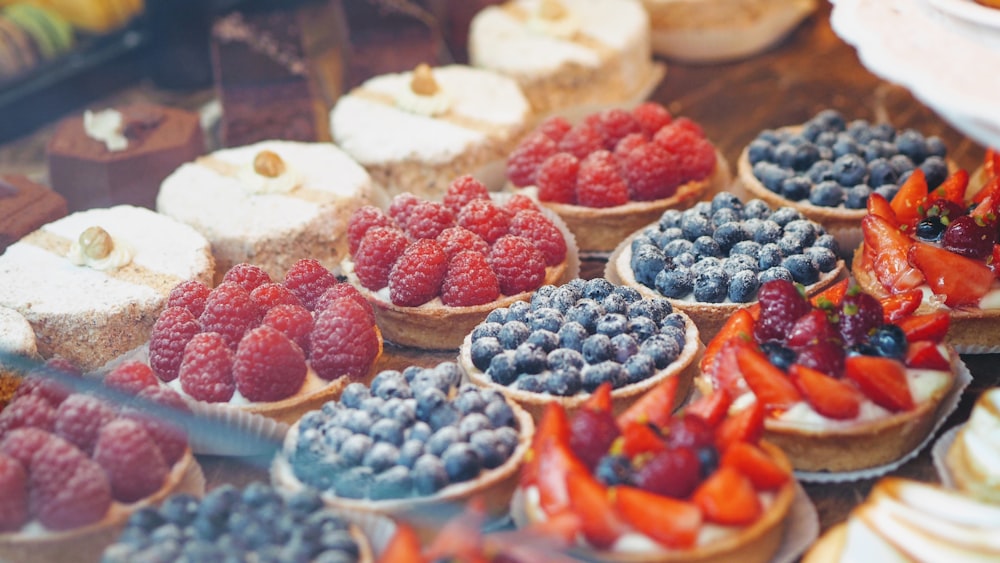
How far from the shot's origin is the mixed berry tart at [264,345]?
2277 millimetres

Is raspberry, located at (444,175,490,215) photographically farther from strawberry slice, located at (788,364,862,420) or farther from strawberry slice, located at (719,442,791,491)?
strawberry slice, located at (719,442,791,491)

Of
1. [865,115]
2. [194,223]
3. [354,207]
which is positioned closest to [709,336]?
[354,207]

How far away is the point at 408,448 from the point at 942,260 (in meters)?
1.39

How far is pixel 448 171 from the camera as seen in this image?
340 centimetres

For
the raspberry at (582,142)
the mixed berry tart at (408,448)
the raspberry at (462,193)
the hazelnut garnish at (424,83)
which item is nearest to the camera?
the mixed berry tart at (408,448)

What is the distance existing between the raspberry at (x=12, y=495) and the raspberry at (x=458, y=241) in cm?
119

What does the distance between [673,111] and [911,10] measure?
2366mm

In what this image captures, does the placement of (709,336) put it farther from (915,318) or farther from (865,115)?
(865,115)

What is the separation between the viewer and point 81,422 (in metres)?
2.03

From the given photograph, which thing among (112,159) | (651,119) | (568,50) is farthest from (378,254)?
(568,50)

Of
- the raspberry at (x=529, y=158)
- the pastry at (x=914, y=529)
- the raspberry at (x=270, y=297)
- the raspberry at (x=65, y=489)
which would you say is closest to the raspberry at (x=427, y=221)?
the raspberry at (x=270, y=297)

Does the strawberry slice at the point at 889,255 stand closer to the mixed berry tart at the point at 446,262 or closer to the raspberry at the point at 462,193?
the mixed berry tart at the point at 446,262

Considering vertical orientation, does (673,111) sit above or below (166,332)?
below

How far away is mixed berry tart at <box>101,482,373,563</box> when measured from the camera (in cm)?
172
